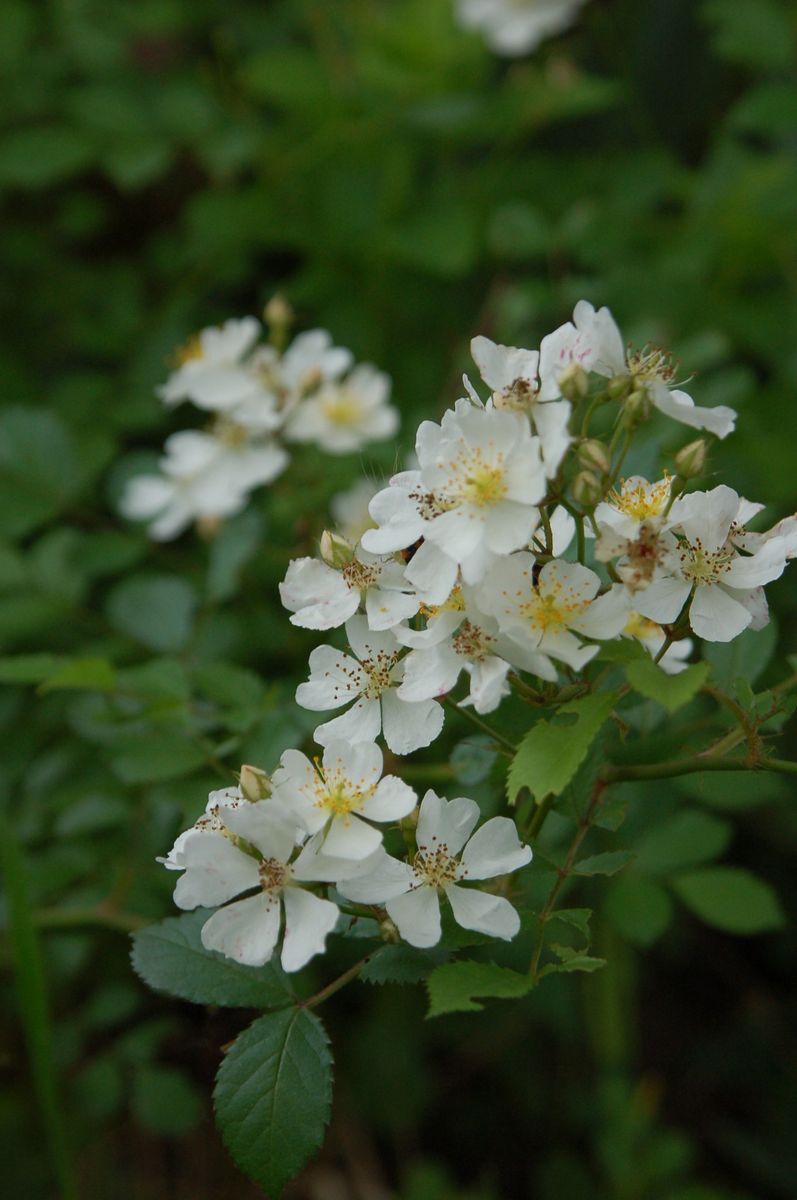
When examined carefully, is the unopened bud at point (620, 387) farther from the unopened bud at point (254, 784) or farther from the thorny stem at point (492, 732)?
the unopened bud at point (254, 784)

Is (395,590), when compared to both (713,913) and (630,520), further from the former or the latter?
(713,913)

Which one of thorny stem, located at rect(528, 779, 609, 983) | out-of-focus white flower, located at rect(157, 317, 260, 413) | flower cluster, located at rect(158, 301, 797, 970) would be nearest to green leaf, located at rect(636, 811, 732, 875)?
thorny stem, located at rect(528, 779, 609, 983)

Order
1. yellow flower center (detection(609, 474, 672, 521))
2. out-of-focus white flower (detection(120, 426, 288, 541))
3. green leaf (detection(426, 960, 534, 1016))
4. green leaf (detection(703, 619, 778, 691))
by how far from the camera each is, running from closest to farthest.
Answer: green leaf (detection(426, 960, 534, 1016))
yellow flower center (detection(609, 474, 672, 521))
green leaf (detection(703, 619, 778, 691))
out-of-focus white flower (detection(120, 426, 288, 541))

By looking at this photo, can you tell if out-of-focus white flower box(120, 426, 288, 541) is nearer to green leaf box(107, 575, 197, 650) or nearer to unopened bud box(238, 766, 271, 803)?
green leaf box(107, 575, 197, 650)

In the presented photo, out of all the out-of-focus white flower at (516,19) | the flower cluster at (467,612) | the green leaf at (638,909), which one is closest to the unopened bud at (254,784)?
the flower cluster at (467,612)

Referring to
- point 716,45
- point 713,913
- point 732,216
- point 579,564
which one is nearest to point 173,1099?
point 713,913

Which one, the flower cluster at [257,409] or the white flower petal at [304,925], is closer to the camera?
the white flower petal at [304,925]
